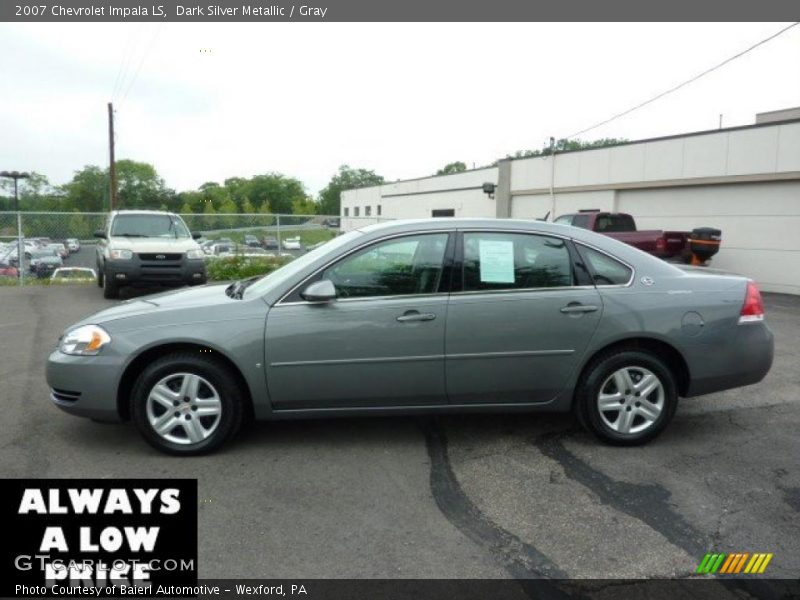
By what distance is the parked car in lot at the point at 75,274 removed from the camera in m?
16.5

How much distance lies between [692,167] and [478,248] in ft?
48.5

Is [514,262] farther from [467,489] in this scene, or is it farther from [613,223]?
[613,223]

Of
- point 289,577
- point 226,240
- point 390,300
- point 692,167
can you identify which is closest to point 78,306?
point 226,240

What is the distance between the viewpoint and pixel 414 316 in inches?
173

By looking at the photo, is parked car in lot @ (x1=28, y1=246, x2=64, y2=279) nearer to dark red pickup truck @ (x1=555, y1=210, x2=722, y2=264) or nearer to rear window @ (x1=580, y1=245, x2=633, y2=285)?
dark red pickup truck @ (x1=555, y1=210, x2=722, y2=264)

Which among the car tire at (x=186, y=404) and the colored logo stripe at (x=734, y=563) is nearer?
the colored logo stripe at (x=734, y=563)

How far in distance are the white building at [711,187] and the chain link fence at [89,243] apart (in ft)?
31.1

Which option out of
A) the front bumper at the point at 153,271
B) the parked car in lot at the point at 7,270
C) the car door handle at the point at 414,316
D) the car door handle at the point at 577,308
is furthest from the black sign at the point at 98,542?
the parked car in lot at the point at 7,270

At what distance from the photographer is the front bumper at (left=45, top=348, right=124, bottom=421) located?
4262 mm

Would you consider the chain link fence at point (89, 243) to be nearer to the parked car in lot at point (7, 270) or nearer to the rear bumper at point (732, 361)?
the parked car in lot at point (7, 270)

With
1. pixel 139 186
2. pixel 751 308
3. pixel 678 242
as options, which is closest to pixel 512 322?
pixel 751 308

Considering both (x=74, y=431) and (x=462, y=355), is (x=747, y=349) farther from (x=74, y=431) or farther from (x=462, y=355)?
(x=74, y=431)

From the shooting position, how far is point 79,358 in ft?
14.2

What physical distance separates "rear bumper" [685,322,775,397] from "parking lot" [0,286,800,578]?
17.4 inches
